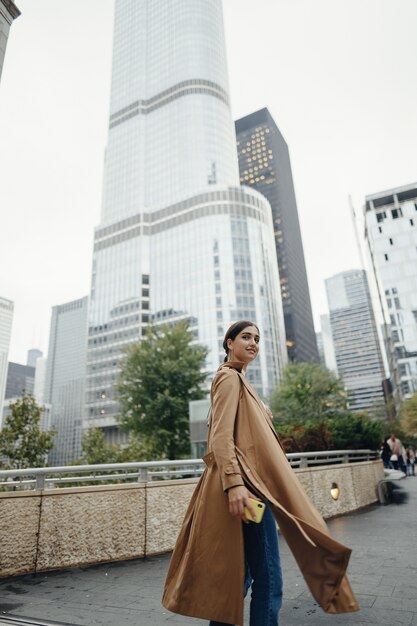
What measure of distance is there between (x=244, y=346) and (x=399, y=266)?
300 feet

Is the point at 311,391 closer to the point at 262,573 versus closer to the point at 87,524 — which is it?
the point at 87,524

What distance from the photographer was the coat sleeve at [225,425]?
209cm

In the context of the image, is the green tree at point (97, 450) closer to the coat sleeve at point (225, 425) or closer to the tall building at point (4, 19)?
the tall building at point (4, 19)

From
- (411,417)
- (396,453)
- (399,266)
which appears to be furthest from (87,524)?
(399,266)

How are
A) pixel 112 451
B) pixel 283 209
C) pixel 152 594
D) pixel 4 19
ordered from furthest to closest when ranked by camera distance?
pixel 283 209
pixel 112 451
pixel 4 19
pixel 152 594

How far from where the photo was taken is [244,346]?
8.70 ft

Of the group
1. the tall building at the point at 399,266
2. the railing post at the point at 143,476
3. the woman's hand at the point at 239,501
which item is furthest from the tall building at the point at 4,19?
the tall building at the point at 399,266

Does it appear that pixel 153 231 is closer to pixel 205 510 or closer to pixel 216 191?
pixel 216 191

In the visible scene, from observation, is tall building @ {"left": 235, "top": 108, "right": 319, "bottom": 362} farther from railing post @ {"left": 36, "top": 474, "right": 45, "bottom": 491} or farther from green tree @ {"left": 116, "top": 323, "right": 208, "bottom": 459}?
railing post @ {"left": 36, "top": 474, "right": 45, "bottom": 491}

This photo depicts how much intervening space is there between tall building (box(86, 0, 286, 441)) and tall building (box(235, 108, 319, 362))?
132 ft

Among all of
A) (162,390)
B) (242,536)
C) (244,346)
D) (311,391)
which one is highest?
(311,391)

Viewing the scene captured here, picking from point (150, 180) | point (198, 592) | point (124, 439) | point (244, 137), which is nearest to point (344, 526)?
point (198, 592)

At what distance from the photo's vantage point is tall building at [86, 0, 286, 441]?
88.4m

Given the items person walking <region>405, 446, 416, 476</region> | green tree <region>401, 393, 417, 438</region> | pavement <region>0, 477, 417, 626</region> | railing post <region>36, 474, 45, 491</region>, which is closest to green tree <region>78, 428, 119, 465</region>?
person walking <region>405, 446, 416, 476</region>
